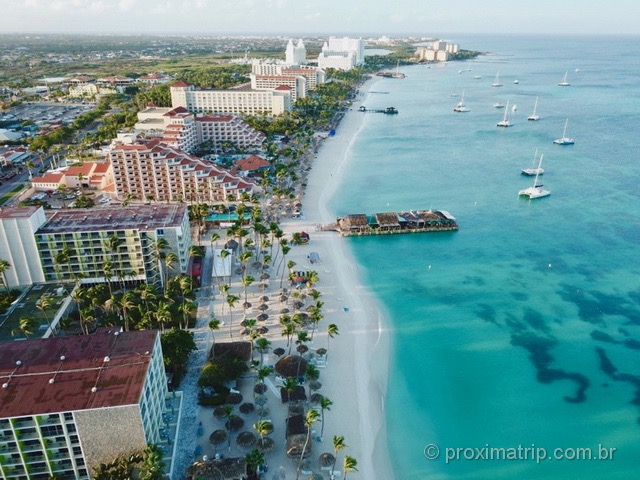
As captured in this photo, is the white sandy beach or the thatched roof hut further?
the white sandy beach

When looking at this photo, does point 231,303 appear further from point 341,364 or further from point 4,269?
point 4,269

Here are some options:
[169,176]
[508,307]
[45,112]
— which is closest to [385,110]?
[169,176]

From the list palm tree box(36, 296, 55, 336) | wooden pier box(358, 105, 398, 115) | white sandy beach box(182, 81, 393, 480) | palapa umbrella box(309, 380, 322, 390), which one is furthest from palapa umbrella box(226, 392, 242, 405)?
wooden pier box(358, 105, 398, 115)

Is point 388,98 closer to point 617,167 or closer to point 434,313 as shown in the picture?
point 617,167

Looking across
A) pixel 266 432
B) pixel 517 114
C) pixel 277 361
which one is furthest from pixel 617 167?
pixel 266 432

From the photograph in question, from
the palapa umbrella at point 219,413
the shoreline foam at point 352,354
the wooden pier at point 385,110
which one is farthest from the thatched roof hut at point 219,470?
the wooden pier at point 385,110

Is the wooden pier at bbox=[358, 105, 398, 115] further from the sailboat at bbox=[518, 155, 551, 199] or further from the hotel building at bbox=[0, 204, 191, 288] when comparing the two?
the hotel building at bbox=[0, 204, 191, 288]
